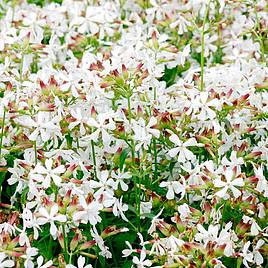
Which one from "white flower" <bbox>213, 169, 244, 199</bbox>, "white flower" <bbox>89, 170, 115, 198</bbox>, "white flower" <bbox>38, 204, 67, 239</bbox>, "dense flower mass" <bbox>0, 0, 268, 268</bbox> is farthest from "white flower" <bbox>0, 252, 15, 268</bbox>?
"white flower" <bbox>213, 169, 244, 199</bbox>

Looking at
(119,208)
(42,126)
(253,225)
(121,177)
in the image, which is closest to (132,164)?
(121,177)

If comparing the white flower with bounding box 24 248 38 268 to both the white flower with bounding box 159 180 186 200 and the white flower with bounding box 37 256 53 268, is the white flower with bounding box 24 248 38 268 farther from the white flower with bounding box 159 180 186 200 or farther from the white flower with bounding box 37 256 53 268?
the white flower with bounding box 159 180 186 200

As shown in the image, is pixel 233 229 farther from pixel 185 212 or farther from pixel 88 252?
pixel 88 252

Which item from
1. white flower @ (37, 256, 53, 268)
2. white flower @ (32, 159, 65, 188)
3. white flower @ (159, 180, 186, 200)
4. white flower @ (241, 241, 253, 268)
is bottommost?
white flower @ (37, 256, 53, 268)

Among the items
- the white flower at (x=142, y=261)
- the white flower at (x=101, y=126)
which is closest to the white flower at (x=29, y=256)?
the white flower at (x=142, y=261)

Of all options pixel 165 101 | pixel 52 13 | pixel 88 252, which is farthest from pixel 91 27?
pixel 88 252

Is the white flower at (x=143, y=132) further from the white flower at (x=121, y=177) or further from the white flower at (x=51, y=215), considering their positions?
the white flower at (x=51, y=215)

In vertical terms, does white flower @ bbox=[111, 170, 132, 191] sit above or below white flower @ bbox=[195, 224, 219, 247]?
below

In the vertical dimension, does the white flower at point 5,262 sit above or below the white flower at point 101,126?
below
